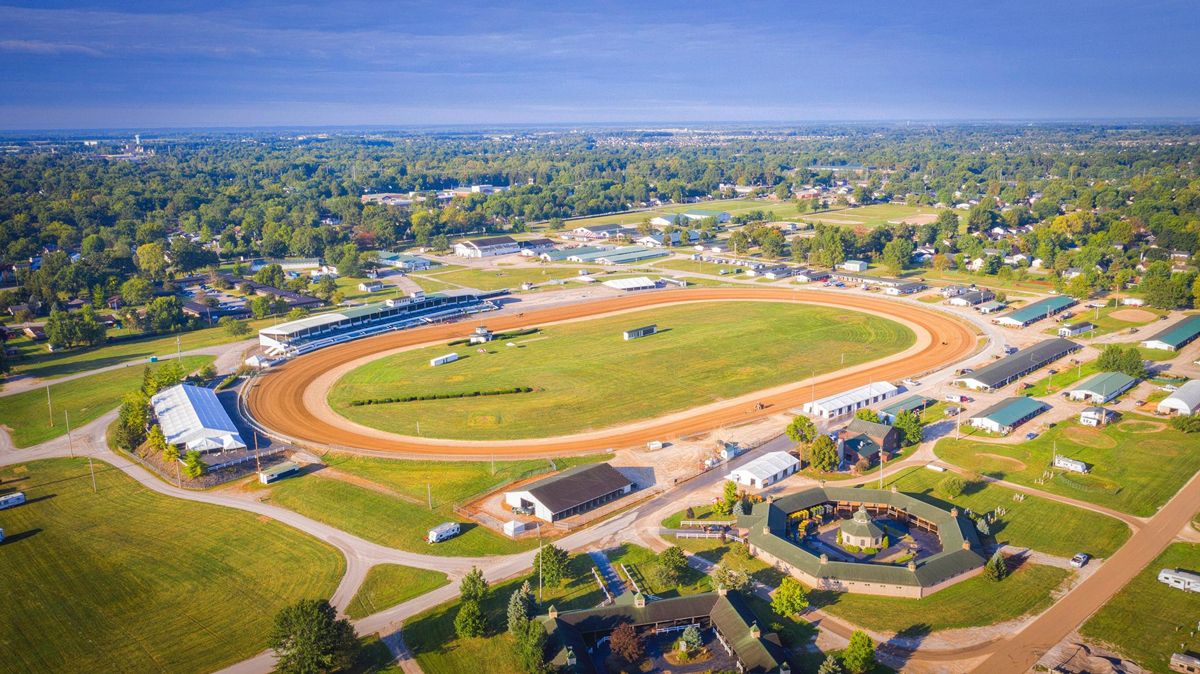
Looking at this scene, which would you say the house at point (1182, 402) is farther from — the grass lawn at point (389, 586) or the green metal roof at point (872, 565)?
the grass lawn at point (389, 586)

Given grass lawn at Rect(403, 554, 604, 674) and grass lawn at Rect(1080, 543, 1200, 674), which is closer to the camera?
grass lawn at Rect(403, 554, 604, 674)

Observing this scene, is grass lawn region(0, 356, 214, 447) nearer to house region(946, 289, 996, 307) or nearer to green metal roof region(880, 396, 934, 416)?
green metal roof region(880, 396, 934, 416)

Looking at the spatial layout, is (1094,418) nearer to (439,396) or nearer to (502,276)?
(439,396)

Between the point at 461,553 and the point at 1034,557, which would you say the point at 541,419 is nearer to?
the point at 461,553

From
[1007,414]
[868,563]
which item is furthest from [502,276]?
[868,563]

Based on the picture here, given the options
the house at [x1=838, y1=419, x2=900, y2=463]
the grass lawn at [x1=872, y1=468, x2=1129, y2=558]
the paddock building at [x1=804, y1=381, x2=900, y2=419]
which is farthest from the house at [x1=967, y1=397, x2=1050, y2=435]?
the grass lawn at [x1=872, y1=468, x2=1129, y2=558]

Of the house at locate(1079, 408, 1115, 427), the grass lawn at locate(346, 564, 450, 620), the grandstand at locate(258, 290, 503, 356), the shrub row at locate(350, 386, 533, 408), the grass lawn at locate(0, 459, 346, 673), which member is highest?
the grandstand at locate(258, 290, 503, 356)

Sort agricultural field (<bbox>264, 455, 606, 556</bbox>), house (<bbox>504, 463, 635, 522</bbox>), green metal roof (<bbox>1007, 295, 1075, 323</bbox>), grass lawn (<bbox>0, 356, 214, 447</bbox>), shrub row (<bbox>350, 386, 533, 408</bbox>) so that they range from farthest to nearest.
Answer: green metal roof (<bbox>1007, 295, 1075, 323</bbox>)
shrub row (<bbox>350, 386, 533, 408</bbox>)
grass lawn (<bbox>0, 356, 214, 447</bbox>)
house (<bbox>504, 463, 635, 522</bbox>)
agricultural field (<bbox>264, 455, 606, 556</bbox>)

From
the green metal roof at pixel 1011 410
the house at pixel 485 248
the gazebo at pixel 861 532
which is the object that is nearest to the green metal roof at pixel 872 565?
the gazebo at pixel 861 532
